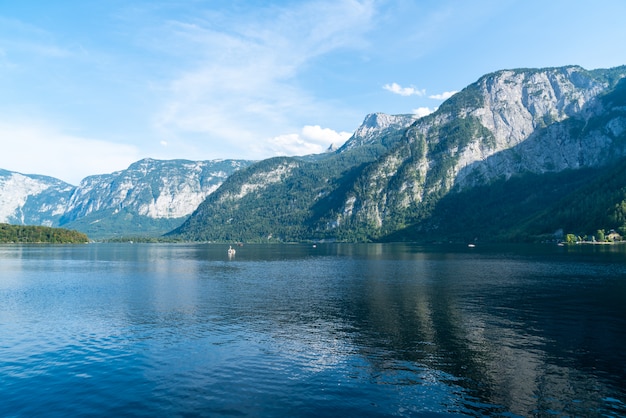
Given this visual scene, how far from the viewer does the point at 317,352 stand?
46.1m

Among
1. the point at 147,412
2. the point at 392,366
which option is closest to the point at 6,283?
the point at 147,412

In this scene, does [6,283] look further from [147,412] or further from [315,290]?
[147,412]

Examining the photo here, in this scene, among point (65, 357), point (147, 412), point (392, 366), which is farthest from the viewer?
point (65, 357)

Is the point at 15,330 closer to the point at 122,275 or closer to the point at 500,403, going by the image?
the point at 500,403

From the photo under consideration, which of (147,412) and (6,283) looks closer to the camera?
(147,412)

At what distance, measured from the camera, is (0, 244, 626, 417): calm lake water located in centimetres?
3297

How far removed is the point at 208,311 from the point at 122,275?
72849mm

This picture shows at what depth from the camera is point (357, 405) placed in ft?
107

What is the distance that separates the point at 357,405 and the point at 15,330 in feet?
164

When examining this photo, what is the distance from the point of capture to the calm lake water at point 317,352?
Answer: 32969 mm

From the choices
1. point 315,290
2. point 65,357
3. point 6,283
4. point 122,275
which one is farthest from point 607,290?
point 6,283

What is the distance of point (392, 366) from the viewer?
136 feet

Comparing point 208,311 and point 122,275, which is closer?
point 208,311

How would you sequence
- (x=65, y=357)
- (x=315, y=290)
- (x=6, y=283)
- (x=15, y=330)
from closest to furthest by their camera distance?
(x=65, y=357) → (x=15, y=330) → (x=315, y=290) → (x=6, y=283)
